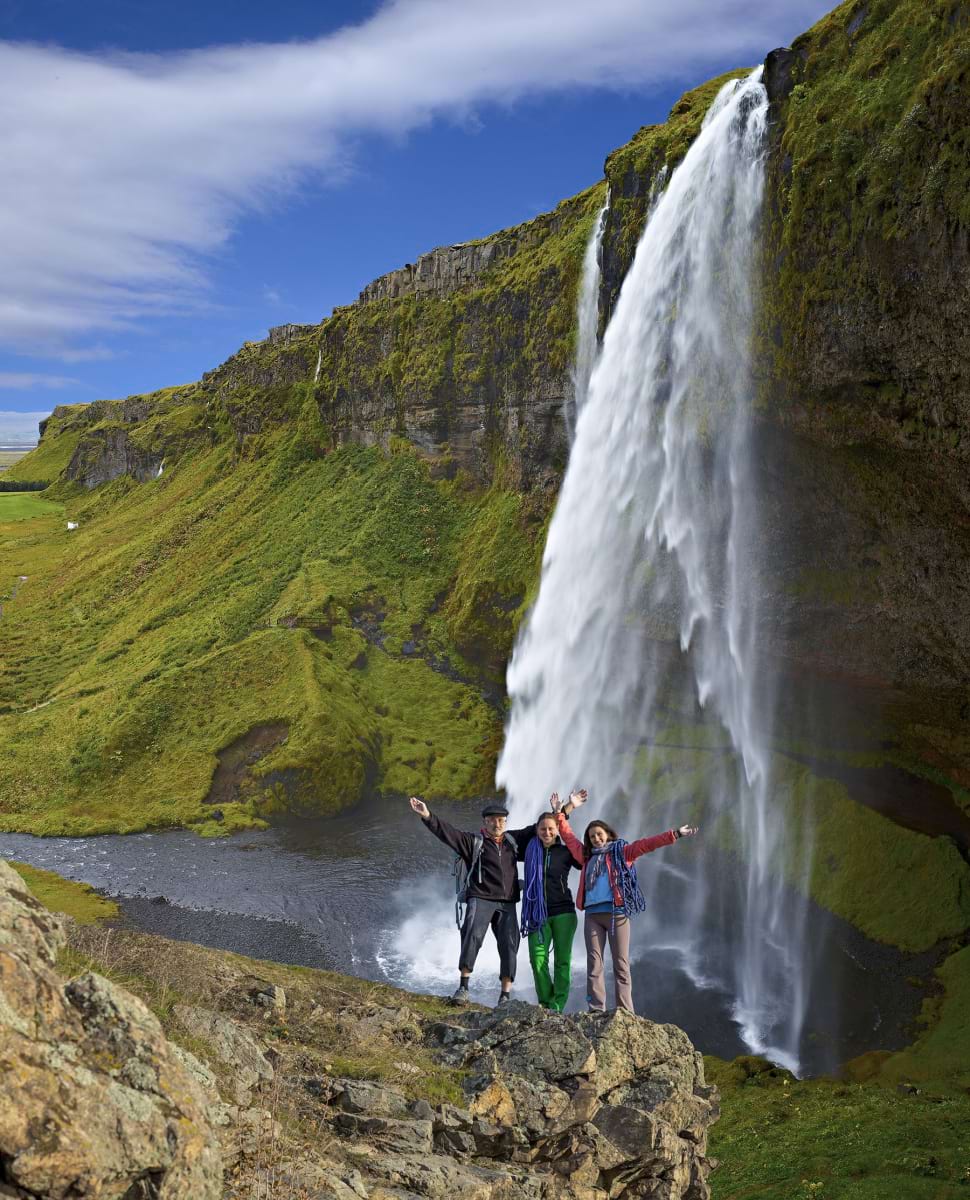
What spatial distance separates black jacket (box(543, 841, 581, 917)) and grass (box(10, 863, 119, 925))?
22.5m

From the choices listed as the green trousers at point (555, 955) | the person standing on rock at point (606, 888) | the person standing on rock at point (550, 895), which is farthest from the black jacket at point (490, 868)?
the person standing on rock at point (606, 888)

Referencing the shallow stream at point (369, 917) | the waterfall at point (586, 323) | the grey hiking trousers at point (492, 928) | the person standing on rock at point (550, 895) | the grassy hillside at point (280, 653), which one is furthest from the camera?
the waterfall at point (586, 323)

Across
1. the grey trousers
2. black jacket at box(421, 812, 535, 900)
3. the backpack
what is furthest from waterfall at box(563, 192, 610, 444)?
the grey trousers

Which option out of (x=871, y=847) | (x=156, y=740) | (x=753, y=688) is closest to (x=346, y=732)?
(x=156, y=740)

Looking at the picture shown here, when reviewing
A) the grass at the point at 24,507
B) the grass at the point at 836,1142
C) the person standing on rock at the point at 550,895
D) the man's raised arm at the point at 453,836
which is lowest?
the grass at the point at 836,1142

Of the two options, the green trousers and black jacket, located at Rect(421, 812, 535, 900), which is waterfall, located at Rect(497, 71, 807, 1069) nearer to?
the green trousers

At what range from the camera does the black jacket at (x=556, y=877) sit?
12.0 m

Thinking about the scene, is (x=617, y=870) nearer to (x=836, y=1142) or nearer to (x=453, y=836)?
(x=453, y=836)

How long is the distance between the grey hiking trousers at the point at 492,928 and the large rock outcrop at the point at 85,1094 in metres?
5.45

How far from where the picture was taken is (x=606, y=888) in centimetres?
1202

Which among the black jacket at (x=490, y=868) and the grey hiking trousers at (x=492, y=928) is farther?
the grey hiking trousers at (x=492, y=928)

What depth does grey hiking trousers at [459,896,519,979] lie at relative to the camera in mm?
12289

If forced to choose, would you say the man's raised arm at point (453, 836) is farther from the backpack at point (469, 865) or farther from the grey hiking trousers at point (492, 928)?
the grey hiking trousers at point (492, 928)

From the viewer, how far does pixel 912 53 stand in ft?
74.8
